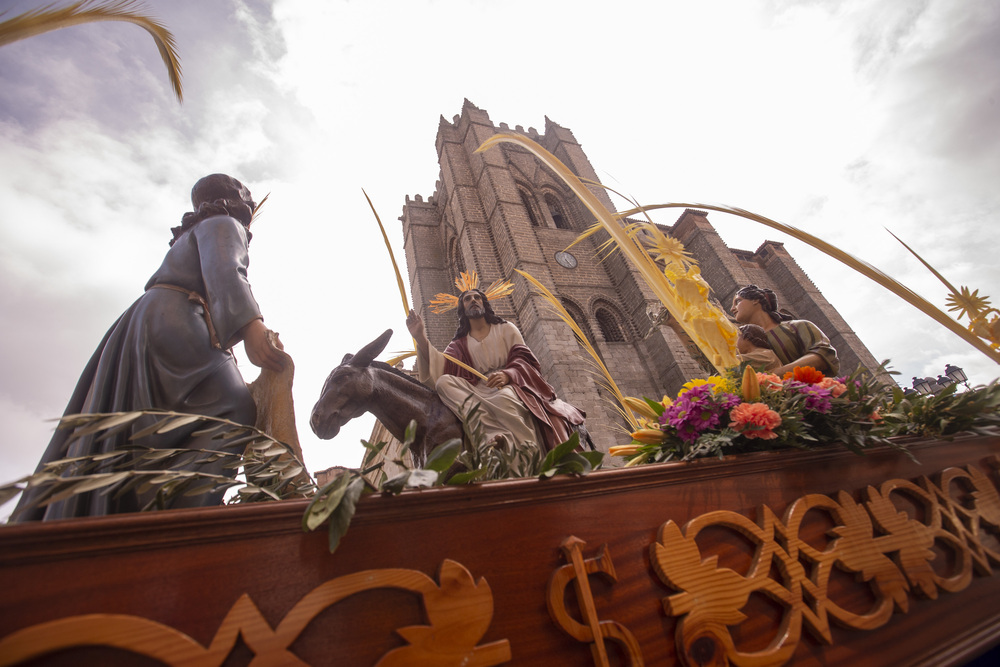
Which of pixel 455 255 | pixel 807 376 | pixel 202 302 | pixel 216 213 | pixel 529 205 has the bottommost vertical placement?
pixel 807 376

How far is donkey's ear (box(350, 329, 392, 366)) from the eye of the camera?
3074 millimetres

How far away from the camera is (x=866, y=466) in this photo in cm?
204

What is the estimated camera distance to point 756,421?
196cm

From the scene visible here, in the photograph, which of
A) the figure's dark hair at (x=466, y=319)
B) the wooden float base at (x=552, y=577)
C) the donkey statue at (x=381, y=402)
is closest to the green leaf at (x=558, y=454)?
the wooden float base at (x=552, y=577)

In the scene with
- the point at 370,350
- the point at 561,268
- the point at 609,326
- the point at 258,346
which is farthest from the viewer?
the point at 561,268

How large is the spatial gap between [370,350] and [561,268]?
1553 centimetres

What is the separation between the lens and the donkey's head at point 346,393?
9.53 feet

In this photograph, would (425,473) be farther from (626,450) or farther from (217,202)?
(217,202)

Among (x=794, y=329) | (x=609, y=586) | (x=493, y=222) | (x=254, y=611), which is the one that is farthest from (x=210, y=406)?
(x=493, y=222)

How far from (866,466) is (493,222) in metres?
16.4

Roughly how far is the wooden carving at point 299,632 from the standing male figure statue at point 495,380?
58.7 inches

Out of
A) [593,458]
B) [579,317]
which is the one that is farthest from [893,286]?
[579,317]

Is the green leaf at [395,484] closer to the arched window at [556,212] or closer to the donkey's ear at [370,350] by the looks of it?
the donkey's ear at [370,350]

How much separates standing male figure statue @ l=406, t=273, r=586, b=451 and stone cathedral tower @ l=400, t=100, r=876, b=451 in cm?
793
